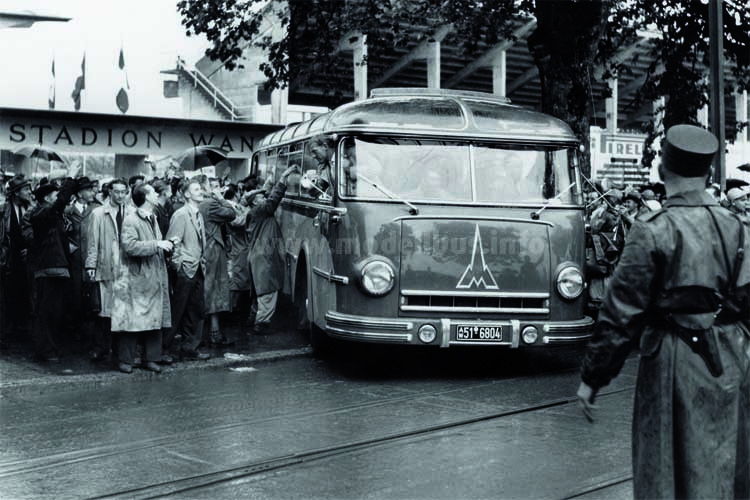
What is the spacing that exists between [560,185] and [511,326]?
1.62 m

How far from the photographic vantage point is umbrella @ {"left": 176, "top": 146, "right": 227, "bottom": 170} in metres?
18.0

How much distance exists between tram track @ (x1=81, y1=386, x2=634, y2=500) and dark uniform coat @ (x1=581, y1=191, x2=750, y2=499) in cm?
193

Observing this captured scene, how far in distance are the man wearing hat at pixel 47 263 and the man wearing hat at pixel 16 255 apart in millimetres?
1204

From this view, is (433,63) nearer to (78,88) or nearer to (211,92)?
(211,92)

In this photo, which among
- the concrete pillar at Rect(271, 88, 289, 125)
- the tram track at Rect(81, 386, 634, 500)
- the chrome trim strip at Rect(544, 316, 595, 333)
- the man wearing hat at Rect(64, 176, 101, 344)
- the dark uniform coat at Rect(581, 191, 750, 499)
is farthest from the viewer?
the concrete pillar at Rect(271, 88, 289, 125)

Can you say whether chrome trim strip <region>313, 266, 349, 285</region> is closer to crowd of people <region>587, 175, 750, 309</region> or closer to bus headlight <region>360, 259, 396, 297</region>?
bus headlight <region>360, 259, 396, 297</region>

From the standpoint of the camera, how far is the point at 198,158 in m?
18.1

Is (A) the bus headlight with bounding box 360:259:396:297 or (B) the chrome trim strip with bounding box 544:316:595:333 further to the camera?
(B) the chrome trim strip with bounding box 544:316:595:333

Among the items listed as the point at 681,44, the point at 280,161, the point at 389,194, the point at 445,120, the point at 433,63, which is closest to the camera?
the point at 389,194

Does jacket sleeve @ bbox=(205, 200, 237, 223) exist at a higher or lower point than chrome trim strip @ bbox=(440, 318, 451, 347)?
higher

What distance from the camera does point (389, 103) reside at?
36.1 ft

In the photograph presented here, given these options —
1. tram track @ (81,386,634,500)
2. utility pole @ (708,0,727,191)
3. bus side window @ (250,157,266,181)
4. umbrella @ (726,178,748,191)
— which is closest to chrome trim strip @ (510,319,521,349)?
tram track @ (81,386,634,500)

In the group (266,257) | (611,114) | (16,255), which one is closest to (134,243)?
(16,255)

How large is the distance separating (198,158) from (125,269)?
308 inches
